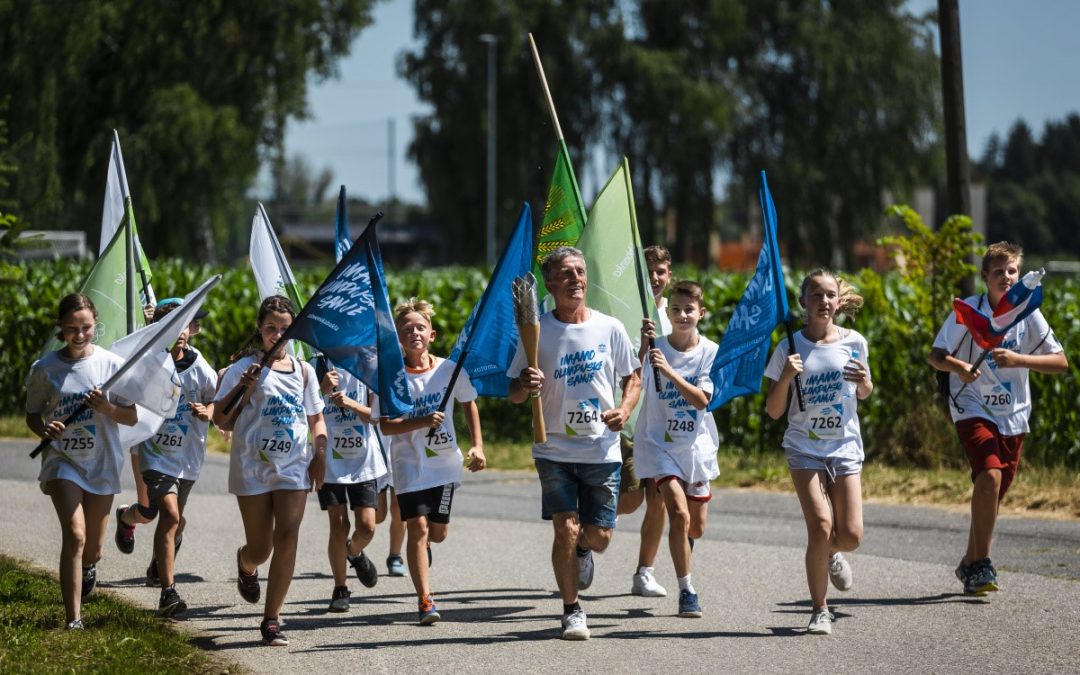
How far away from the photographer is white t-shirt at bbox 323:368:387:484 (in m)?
8.28

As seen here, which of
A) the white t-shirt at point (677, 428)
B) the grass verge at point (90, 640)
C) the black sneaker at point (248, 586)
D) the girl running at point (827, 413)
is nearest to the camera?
the grass verge at point (90, 640)

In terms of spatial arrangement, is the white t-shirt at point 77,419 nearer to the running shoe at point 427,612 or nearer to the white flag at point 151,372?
the white flag at point 151,372

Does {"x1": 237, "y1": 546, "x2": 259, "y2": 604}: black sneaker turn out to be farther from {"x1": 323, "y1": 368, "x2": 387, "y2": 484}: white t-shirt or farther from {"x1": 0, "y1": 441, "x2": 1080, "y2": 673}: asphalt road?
{"x1": 323, "y1": 368, "x2": 387, "y2": 484}: white t-shirt

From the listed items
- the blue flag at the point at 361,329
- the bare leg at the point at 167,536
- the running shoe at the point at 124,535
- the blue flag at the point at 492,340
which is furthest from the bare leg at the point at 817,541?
the running shoe at the point at 124,535

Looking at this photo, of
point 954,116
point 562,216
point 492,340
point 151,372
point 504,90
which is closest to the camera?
point 151,372

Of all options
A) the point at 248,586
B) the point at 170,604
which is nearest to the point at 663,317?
the point at 248,586

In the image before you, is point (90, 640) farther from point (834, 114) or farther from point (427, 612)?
point (834, 114)

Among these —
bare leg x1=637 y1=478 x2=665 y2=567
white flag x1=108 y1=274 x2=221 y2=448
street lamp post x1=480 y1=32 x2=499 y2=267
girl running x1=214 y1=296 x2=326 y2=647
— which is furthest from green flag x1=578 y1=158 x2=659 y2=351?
street lamp post x1=480 y1=32 x2=499 y2=267

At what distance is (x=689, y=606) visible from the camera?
7.68 meters

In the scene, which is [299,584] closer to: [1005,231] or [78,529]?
[78,529]

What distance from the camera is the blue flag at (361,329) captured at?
23.1 ft

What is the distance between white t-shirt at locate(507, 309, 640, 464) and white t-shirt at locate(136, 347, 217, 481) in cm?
205

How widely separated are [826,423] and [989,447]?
1306 millimetres

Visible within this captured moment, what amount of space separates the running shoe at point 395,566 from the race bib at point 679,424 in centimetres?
218
